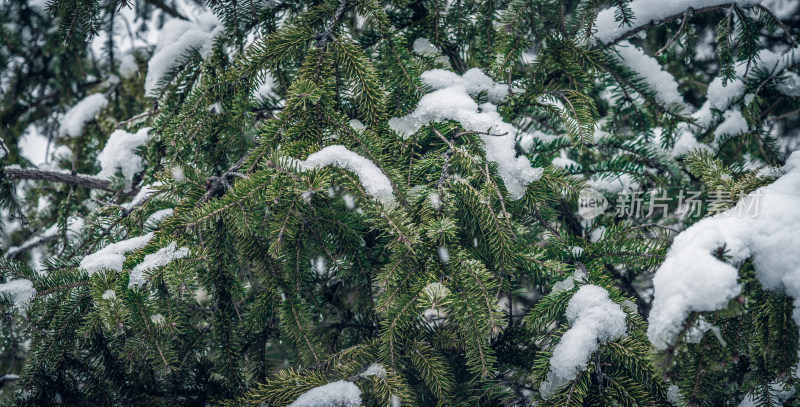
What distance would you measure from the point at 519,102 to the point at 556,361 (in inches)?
30.7

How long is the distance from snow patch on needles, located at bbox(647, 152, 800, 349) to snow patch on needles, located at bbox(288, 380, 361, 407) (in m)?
0.66

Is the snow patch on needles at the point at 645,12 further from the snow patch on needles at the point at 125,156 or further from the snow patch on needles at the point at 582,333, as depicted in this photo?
the snow patch on needles at the point at 125,156

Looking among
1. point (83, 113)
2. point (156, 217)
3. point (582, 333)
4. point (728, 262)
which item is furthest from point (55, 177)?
point (728, 262)

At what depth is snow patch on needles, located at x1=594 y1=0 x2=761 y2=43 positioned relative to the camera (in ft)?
5.09

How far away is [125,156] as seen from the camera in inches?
73.5

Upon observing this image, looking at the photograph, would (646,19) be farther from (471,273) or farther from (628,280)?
(471,273)

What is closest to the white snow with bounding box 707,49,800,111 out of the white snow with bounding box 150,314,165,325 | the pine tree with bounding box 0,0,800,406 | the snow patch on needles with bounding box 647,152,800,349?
the pine tree with bounding box 0,0,800,406

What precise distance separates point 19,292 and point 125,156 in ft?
2.68

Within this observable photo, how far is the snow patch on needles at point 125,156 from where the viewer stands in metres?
1.86

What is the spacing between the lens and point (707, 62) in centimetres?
254

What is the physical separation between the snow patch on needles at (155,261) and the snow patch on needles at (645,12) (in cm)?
151

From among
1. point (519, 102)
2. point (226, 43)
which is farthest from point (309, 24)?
point (519, 102)

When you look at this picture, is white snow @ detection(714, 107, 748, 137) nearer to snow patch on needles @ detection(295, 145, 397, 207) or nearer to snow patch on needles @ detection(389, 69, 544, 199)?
snow patch on needles @ detection(389, 69, 544, 199)

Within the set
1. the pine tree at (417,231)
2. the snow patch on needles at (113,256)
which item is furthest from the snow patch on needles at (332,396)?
the snow patch on needles at (113,256)
